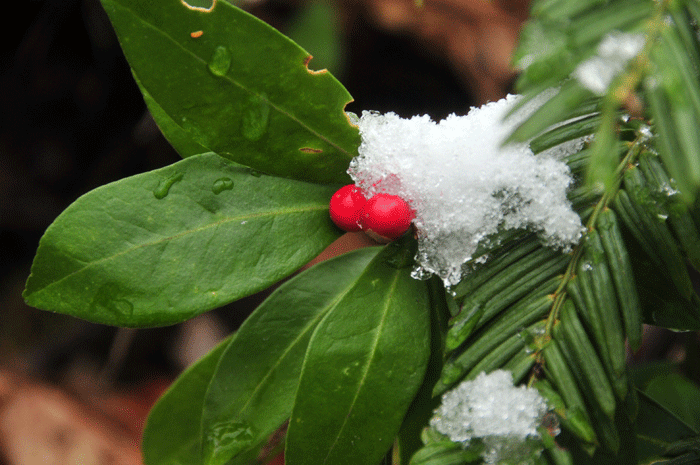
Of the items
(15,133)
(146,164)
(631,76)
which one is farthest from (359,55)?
(631,76)

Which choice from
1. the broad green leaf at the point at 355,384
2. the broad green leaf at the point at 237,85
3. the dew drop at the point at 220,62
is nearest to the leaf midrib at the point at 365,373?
the broad green leaf at the point at 355,384

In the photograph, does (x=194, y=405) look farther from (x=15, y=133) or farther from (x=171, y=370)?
(x=15, y=133)

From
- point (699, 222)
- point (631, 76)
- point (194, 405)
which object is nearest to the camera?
point (631, 76)

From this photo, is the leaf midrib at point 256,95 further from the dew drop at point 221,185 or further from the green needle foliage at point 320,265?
the dew drop at point 221,185

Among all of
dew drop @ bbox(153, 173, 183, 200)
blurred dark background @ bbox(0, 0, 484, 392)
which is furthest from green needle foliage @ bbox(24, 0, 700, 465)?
blurred dark background @ bbox(0, 0, 484, 392)

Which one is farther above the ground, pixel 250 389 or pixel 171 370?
pixel 171 370

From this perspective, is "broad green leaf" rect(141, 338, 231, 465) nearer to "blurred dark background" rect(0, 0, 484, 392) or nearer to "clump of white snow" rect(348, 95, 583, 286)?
"clump of white snow" rect(348, 95, 583, 286)

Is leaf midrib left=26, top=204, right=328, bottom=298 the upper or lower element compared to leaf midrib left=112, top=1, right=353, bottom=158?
lower
